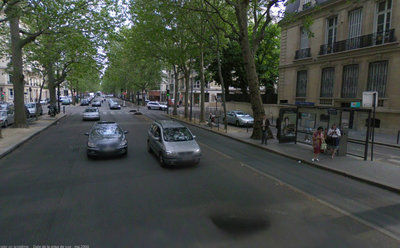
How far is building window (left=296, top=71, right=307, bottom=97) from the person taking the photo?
2470cm

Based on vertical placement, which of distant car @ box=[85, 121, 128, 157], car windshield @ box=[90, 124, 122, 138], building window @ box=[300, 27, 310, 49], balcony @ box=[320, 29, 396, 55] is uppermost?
building window @ box=[300, 27, 310, 49]

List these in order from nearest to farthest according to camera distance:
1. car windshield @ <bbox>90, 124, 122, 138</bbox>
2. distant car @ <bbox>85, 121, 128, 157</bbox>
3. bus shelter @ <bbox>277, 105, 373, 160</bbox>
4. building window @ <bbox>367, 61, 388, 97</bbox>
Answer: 1. distant car @ <bbox>85, 121, 128, 157</bbox>
2. car windshield @ <bbox>90, 124, 122, 138</bbox>
3. bus shelter @ <bbox>277, 105, 373, 160</bbox>
4. building window @ <bbox>367, 61, 388, 97</bbox>

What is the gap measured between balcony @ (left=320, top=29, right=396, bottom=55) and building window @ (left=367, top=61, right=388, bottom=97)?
1592 millimetres

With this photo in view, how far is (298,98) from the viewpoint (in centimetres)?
2533

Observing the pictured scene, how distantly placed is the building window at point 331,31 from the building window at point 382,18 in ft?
11.5

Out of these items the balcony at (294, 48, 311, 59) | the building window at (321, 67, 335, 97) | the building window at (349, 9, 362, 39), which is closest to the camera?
the building window at (349, 9, 362, 39)

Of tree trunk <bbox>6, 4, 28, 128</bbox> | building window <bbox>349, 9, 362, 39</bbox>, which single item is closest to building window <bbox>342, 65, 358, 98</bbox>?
building window <bbox>349, 9, 362, 39</bbox>

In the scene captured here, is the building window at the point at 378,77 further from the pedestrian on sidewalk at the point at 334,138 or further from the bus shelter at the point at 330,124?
the pedestrian on sidewalk at the point at 334,138

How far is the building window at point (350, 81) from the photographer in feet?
65.8

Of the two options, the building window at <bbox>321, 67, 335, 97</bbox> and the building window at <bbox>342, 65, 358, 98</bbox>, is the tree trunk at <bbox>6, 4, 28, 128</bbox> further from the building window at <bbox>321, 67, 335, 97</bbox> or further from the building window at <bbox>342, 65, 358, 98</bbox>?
the building window at <bbox>342, 65, 358, 98</bbox>

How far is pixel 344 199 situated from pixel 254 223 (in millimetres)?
2935

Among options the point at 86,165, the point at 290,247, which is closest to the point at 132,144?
the point at 86,165

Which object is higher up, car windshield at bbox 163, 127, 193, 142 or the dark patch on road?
car windshield at bbox 163, 127, 193, 142

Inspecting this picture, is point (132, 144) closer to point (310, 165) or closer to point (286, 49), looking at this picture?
point (310, 165)
